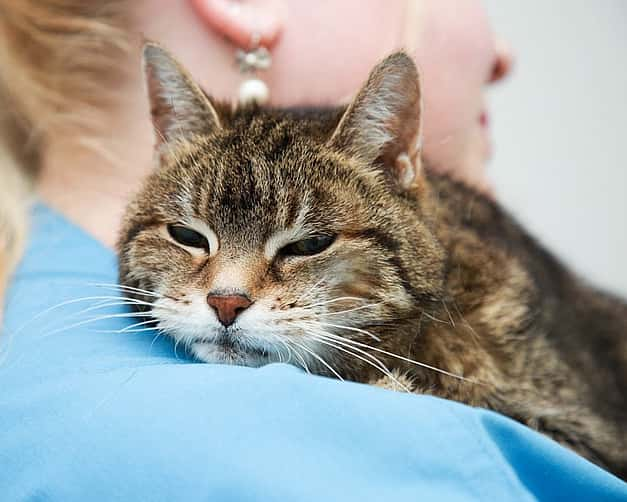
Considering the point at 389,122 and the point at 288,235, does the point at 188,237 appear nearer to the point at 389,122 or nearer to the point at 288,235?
the point at 288,235

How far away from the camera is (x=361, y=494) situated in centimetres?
78

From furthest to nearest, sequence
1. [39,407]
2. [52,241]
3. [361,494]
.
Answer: [52,241] → [39,407] → [361,494]

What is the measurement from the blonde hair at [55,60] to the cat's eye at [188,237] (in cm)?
40

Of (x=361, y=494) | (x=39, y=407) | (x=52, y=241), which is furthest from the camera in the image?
(x=52, y=241)

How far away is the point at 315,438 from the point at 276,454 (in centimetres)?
5

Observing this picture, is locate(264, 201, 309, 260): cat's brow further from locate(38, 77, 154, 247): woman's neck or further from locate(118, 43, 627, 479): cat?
locate(38, 77, 154, 247): woman's neck

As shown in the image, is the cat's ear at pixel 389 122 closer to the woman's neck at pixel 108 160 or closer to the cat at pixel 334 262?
the cat at pixel 334 262

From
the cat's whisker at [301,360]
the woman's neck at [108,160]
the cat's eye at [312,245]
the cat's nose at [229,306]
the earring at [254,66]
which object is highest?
the earring at [254,66]

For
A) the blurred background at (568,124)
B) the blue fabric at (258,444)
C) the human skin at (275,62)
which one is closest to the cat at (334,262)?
the blue fabric at (258,444)

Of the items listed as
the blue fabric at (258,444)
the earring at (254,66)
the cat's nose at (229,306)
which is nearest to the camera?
the blue fabric at (258,444)

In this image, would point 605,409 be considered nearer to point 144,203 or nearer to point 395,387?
point 395,387

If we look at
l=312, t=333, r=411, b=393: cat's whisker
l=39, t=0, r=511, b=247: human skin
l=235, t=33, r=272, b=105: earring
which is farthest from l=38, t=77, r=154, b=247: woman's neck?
l=312, t=333, r=411, b=393: cat's whisker

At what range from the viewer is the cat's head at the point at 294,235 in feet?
3.24

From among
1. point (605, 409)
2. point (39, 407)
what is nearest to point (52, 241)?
point (39, 407)
